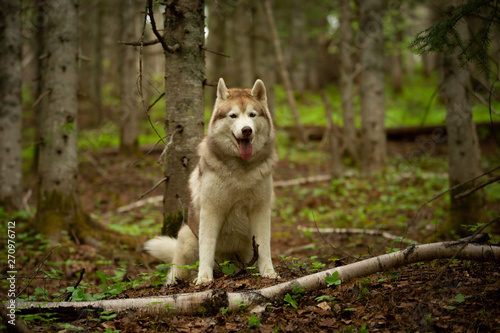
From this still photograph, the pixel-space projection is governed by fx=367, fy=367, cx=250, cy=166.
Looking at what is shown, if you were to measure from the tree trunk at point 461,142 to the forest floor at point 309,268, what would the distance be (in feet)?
1.83

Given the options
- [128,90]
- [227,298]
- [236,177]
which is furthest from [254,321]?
[128,90]

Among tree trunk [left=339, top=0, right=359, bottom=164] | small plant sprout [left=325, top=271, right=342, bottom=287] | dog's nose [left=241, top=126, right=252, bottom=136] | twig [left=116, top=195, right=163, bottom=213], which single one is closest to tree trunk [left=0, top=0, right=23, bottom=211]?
twig [left=116, top=195, right=163, bottom=213]

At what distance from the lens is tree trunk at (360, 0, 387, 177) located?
39.0ft

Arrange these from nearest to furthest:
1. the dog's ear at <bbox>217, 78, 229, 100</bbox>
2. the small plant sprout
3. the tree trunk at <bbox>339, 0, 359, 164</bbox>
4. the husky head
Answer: the small plant sprout < the husky head < the dog's ear at <bbox>217, 78, 229, 100</bbox> < the tree trunk at <bbox>339, 0, 359, 164</bbox>

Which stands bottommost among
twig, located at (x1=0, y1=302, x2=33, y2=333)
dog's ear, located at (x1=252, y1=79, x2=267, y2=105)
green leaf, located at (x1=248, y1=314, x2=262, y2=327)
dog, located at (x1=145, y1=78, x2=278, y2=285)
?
green leaf, located at (x1=248, y1=314, x2=262, y2=327)

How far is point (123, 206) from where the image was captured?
32.6 feet

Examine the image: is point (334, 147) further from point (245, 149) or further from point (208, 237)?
point (208, 237)

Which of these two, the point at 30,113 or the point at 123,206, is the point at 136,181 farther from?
the point at 30,113

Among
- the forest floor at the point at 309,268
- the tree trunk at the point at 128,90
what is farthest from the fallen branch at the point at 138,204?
the tree trunk at the point at 128,90

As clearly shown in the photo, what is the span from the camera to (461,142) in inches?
245

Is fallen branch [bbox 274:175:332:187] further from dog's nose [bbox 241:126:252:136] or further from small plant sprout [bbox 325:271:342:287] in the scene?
small plant sprout [bbox 325:271:342:287]

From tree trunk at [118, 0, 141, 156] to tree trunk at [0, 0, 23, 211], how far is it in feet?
16.7

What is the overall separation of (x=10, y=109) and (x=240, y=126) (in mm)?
7084

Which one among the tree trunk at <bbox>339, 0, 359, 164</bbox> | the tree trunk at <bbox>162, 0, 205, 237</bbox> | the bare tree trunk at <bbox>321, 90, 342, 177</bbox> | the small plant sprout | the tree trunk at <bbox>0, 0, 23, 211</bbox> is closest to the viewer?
the small plant sprout
